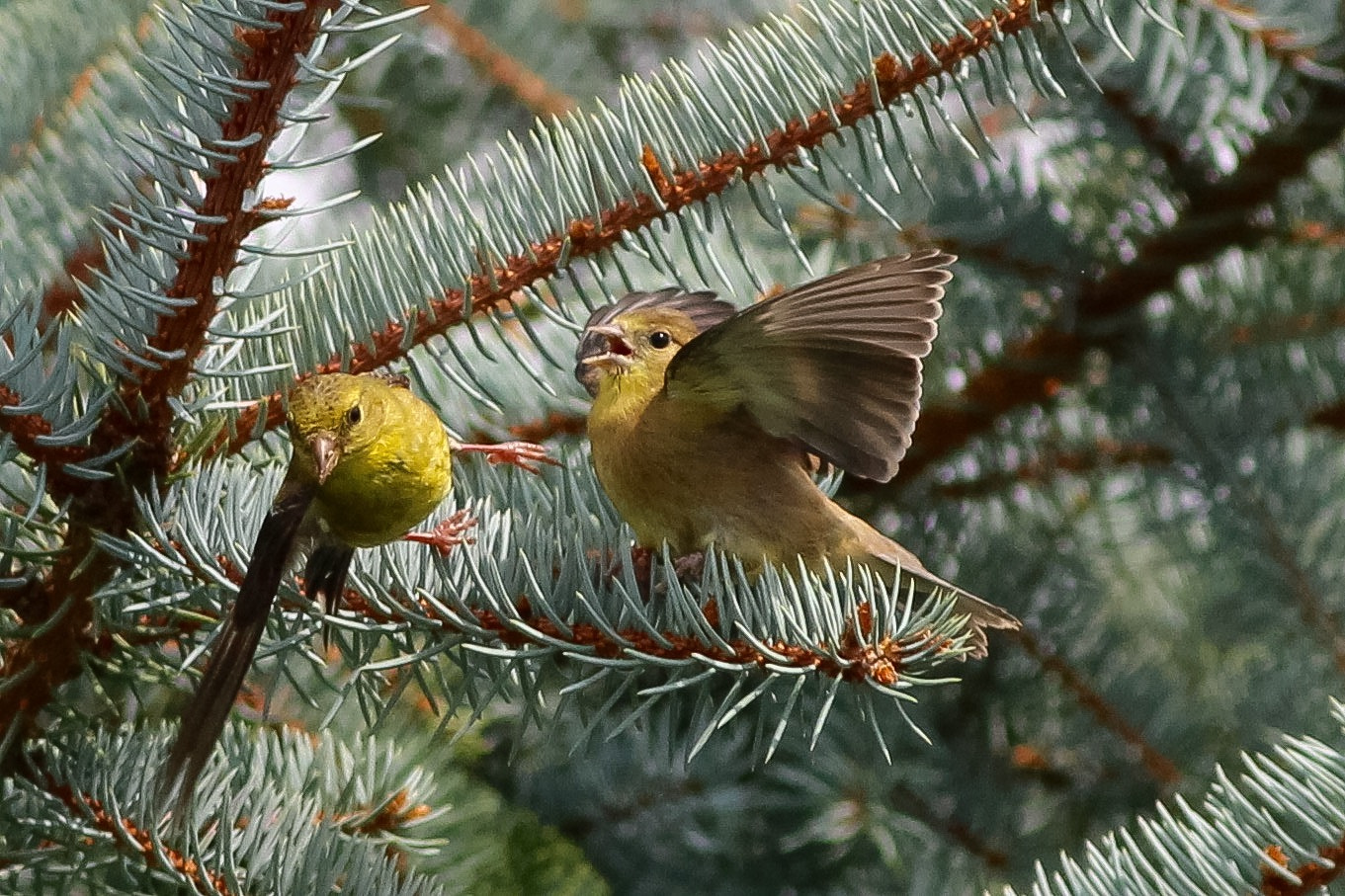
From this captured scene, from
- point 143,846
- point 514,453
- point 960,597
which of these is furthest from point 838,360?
point 143,846

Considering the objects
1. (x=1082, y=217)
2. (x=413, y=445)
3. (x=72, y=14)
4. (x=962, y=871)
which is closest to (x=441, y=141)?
(x=72, y=14)

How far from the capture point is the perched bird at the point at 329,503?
3.69 feet

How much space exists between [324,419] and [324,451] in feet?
0.10

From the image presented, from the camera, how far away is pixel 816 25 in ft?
4.16

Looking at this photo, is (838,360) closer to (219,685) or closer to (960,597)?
(960,597)

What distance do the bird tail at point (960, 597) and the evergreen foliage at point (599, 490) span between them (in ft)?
0.28

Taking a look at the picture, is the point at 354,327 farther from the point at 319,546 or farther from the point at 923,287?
the point at 923,287

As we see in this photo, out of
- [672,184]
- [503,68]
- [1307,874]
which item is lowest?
Result: [1307,874]

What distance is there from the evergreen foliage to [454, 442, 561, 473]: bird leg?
56 millimetres

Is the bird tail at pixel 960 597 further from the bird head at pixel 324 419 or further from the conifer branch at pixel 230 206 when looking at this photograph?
the conifer branch at pixel 230 206

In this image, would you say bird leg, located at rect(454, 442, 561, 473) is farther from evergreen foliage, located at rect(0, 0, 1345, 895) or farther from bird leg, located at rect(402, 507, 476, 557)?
bird leg, located at rect(402, 507, 476, 557)

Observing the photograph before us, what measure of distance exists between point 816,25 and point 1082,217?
0.92 meters

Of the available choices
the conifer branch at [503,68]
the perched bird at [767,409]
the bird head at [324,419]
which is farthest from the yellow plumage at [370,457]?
the conifer branch at [503,68]

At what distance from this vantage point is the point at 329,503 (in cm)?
128
